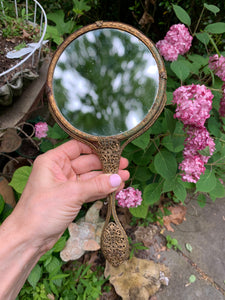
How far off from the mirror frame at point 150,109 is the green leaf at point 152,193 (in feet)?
1.78

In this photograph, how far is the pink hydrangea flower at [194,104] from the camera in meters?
1.04

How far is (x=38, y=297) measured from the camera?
1.55 meters

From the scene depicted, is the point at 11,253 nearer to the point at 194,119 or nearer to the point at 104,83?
the point at 104,83

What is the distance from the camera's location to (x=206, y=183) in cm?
130

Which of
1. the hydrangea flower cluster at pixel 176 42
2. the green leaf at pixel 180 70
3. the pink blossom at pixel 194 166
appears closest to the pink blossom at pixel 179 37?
the hydrangea flower cluster at pixel 176 42

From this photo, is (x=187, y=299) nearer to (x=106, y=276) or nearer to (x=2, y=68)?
(x=106, y=276)

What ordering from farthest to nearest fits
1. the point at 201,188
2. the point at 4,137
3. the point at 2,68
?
the point at 4,137 → the point at 2,68 → the point at 201,188

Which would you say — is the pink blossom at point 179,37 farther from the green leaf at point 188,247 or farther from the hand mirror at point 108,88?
the green leaf at point 188,247

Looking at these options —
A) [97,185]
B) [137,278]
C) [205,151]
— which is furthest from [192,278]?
[97,185]

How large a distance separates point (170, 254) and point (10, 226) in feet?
4.42

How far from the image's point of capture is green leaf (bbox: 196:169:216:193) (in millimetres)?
1274

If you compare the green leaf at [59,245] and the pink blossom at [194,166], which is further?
the green leaf at [59,245]

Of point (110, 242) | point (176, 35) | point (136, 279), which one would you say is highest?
point (176, 35)

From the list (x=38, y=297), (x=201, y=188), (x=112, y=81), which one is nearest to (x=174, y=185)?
(x=201, y=188)
